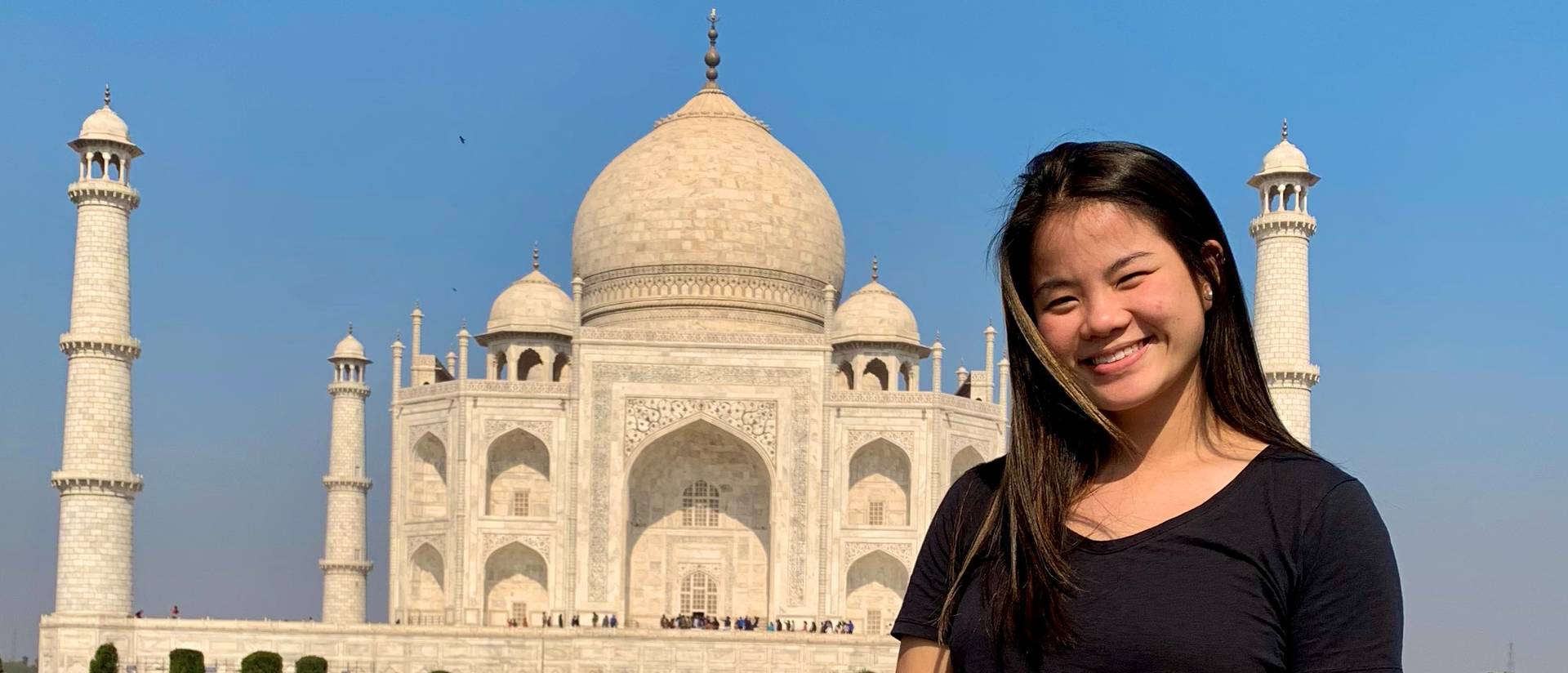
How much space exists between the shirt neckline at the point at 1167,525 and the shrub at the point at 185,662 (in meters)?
21.1

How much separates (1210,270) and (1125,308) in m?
0.12

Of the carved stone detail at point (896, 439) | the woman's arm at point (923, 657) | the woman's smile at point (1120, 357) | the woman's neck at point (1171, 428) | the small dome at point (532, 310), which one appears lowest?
the woman's arm at point (923, 657)

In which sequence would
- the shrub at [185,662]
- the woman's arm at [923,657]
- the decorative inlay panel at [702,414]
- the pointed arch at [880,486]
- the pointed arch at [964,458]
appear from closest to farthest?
the woman's arm at [923,657]
the shrub at [185,662]
the decorative inlay panel at [702,414]
the pointed arch at [880,486]
the pointed arch at [964,458]

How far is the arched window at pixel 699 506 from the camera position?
28.0 metres

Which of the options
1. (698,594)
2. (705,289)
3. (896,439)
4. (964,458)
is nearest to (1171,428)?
(896,439)

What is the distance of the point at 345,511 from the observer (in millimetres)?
32344

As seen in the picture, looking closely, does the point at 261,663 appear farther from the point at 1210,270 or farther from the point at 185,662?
the point at 1210,270

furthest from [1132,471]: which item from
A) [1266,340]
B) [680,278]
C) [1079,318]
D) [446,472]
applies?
[680,278]

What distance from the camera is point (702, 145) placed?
1225 inches

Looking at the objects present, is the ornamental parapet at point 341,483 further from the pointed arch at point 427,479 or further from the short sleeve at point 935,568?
the short sleeve at point 935,568

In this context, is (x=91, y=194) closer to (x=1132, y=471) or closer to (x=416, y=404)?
(x=416, y=404)

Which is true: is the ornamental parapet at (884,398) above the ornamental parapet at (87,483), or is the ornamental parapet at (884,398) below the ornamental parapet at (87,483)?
above

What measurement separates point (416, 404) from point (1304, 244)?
1271cm

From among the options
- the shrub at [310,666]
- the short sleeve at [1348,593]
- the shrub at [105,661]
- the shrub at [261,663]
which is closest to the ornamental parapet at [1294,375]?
the shrub at [310,666]
